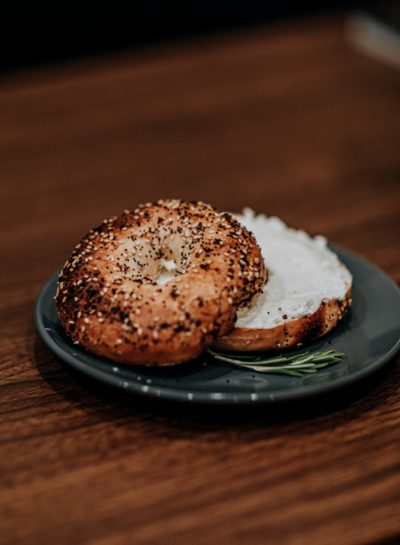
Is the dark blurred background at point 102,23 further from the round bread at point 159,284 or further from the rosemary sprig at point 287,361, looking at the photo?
the rosemary sprig at point 287,361

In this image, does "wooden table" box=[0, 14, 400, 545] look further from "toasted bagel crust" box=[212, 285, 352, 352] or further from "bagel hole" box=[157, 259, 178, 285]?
"bagel hole" box=[157, 259, 178, 285]

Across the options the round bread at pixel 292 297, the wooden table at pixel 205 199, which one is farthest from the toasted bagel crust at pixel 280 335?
the wooden table at pixel 205 199

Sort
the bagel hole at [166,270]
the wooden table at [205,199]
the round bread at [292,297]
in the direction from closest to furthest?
the wooden table at [205,199] < the round bread at [292,297] < the bagel hole at [166,270]

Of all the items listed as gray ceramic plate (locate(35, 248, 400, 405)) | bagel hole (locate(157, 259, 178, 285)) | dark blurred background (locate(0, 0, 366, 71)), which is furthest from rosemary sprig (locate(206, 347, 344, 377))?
dark blurred background (locate(0, 0, 366, 71))

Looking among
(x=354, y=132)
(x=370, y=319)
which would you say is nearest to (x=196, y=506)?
(x=370, y=319)

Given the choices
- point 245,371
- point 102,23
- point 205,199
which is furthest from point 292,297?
point 102,23

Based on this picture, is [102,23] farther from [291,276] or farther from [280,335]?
[280,335]
